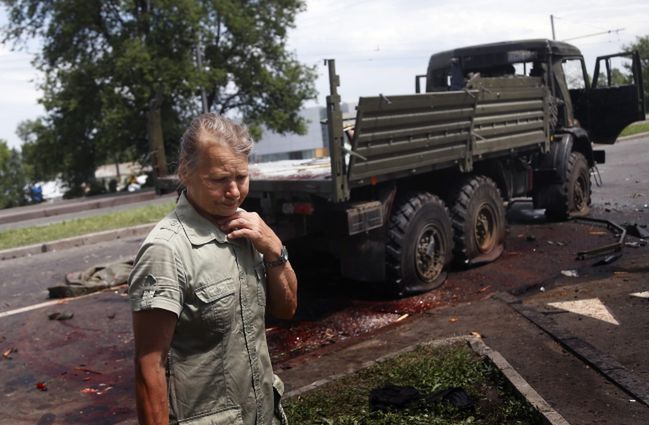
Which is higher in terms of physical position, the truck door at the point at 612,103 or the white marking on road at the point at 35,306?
the truck door at the point at 612,103

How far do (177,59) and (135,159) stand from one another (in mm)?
6521

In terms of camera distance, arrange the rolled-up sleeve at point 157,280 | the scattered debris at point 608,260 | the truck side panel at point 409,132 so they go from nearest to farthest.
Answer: the rolled-up sleeve at point 157,280 < the truck side panel at point 409,132 < the scattered debris at point 608,260

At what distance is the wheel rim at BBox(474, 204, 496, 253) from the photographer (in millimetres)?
8445

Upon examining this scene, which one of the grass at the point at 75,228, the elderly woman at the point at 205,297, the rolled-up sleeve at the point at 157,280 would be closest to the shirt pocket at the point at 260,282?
the elderly woman at the point at 205,297

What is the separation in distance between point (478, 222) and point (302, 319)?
2706 mm

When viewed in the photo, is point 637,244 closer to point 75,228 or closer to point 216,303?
point 216,303

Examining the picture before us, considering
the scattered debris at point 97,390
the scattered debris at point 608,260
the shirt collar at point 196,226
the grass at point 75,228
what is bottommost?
the scattered debris at point 97,390

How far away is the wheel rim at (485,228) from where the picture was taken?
8.45m

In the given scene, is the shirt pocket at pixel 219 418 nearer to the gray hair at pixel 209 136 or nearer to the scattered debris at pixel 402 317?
the gray hair at pixel 209 136

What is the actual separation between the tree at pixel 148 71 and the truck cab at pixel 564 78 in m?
18.6

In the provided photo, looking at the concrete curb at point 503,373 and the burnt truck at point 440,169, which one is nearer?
the concrete curb at point 503,373

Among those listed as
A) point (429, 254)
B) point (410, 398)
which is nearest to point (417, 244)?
point (429, 254)

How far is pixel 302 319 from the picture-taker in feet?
22.6

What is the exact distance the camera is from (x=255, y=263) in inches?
97.7
